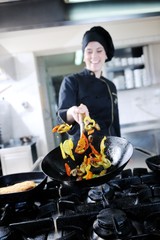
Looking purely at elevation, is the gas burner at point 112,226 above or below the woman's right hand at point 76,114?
below

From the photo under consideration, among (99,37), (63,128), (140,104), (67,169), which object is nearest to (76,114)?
(63,128)

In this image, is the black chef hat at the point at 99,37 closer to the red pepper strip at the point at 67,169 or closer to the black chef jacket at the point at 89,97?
the black chef jacket at the point at 89,97

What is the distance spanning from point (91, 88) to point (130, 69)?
43cm

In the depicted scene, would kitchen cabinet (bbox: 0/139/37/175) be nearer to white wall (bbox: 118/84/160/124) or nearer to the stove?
the stove

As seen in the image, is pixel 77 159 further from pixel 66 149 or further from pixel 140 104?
pixel 140 104

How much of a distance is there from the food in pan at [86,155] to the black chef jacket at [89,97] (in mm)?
61

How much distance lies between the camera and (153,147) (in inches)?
33.9

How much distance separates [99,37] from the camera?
2.37ft

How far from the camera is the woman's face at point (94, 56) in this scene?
710 mm

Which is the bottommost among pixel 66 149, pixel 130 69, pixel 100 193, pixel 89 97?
pixel 100 193

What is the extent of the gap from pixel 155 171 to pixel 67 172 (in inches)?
10.3

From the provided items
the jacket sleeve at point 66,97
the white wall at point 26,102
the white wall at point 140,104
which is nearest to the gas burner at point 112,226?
the jacket sleeve at point 66,97

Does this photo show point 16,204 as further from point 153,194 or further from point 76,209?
point 153,194

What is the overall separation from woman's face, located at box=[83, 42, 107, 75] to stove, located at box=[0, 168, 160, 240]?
388 millimetres
